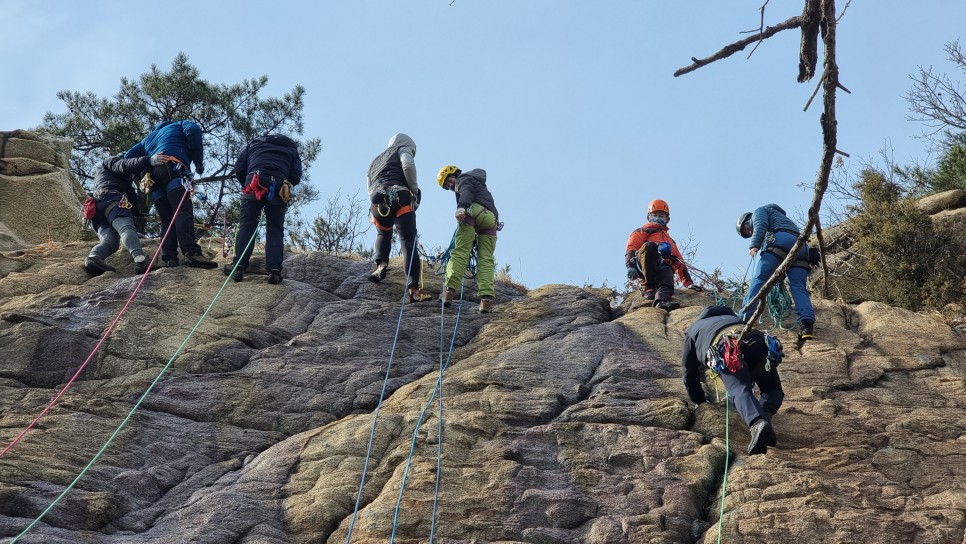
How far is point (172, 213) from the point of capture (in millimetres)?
13078

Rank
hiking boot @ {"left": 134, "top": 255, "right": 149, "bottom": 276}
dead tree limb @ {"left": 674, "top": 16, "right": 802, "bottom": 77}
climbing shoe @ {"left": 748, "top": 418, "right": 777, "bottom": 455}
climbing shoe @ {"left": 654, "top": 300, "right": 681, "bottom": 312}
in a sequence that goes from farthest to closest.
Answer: hiking boot @ {"left": 134, "top": 255, "right": 149, "bottom": 276} < climbing shoe @ {"left": 654, "top": 300, "right": 681, "bottom": 312} < climbing shoe @ {"left": 748, "top": 418, "right": 777, "bottom": 455} < dead tree limb @ {"left": 674, "top": 16, "right": 802, "bottom": 77}

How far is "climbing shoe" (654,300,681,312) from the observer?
1240cm

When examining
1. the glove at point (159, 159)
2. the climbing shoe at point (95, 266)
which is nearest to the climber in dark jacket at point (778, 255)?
the glove at point (159, 159)

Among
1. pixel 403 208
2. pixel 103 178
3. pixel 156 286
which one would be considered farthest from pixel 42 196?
pixel 403 208

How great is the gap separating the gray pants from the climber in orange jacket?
224 inches

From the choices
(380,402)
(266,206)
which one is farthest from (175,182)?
(380,402)

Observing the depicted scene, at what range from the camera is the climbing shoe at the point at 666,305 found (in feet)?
40.7

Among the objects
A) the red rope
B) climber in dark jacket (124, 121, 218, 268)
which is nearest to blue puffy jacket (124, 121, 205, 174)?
climber in dark jacket (124, 121, 218, 268)

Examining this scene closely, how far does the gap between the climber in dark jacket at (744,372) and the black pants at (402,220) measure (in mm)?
4108

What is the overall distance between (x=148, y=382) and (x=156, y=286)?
2349 mm

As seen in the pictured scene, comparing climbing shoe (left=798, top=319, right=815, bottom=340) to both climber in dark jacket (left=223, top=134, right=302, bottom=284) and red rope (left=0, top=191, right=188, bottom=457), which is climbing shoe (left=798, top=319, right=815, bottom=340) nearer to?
climber in dark jacket (left=223, top=134, right=302, bottom=284)

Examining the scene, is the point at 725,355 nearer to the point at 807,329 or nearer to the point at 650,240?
the point at 807,329

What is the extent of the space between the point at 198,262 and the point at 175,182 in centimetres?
97

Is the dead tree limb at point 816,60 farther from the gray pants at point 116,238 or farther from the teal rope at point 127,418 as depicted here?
the gray pants at point 116,238
